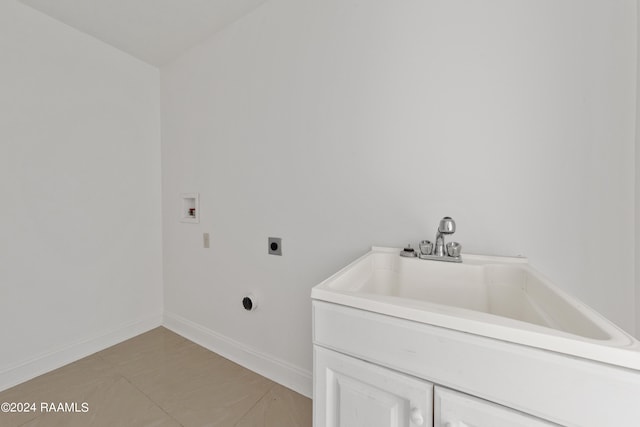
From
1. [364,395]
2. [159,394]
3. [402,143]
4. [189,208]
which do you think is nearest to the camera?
[364,395]

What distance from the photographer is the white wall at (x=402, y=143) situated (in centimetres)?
88

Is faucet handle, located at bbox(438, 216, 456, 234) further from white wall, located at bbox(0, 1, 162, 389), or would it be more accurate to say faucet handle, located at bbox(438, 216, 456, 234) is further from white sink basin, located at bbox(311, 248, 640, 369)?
white wall, located at bbox(0, 1, 162, 389)

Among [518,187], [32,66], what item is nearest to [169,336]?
[32,66]

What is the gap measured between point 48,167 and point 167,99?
0.99 meters

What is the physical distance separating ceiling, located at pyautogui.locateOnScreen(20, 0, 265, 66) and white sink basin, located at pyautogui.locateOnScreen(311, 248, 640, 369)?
1.80 m

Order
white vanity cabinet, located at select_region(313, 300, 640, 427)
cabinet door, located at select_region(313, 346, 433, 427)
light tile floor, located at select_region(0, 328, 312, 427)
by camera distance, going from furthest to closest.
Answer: light tile floor, located at select_region(0, 328, 312, 427), cabinet door, located at select_region(313, 346, 433, 427), white vanity cabinet, located at select_region(313, 300, 640, 427)

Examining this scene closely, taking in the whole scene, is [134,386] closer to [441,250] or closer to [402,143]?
[441,250]

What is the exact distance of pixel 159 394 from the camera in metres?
1.42

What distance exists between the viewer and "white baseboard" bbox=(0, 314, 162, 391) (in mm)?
1501

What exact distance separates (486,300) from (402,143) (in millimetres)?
748

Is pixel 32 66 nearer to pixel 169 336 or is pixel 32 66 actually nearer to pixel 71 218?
pixel 71 218

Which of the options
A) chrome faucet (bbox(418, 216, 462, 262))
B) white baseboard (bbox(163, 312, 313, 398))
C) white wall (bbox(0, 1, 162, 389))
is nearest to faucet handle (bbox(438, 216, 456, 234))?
chrome faucet (bbox(418, 216, 462, 262))

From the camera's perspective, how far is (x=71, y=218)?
1.76 m

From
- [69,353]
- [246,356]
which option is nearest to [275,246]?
[246,356]
